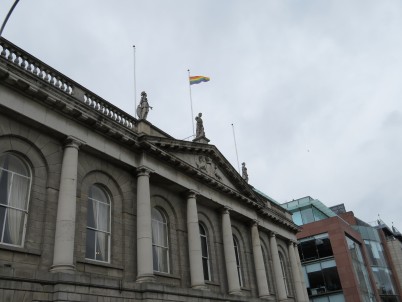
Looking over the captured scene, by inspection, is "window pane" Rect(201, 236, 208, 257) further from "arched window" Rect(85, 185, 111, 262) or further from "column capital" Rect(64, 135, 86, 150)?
"column capital" Rect(64, 135, 86, 150)

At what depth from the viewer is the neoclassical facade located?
13227 millimetres

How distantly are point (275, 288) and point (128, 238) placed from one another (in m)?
14.1

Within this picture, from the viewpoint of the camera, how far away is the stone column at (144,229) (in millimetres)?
16125

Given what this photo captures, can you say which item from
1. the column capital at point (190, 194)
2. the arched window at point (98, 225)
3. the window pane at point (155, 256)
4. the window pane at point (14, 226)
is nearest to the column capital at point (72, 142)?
the arched window at point (98, 225)

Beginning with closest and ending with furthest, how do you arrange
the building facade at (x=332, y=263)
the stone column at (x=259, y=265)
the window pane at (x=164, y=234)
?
1. the window pane at (x=164, y=234)
2. the stone column at (x=259, y=265)
3. the building facade at (x=332, y=263)

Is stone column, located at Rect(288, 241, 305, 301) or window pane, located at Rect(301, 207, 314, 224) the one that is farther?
window pane, located at Rect(301, 207, 314, 224)

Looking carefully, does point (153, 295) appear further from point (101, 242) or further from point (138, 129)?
point (138, 129)

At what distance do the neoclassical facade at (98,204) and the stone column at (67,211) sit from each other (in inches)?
1.4

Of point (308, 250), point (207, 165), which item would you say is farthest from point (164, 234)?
point (308, 250)

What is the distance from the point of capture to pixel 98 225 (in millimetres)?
16109

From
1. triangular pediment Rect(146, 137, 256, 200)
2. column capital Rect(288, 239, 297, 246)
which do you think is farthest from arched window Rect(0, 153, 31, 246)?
column capital Rect(288, 239, 297, 246)

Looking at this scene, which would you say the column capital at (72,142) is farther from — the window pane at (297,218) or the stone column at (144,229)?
the window pane at (297,218)

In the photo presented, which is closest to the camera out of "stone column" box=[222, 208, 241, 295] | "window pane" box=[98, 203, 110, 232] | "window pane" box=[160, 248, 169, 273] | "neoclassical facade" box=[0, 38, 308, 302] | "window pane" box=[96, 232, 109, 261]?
"neoclassical facade" box=[0, 38, 308, 302]

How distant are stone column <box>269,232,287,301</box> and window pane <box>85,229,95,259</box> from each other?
15.7 meters
